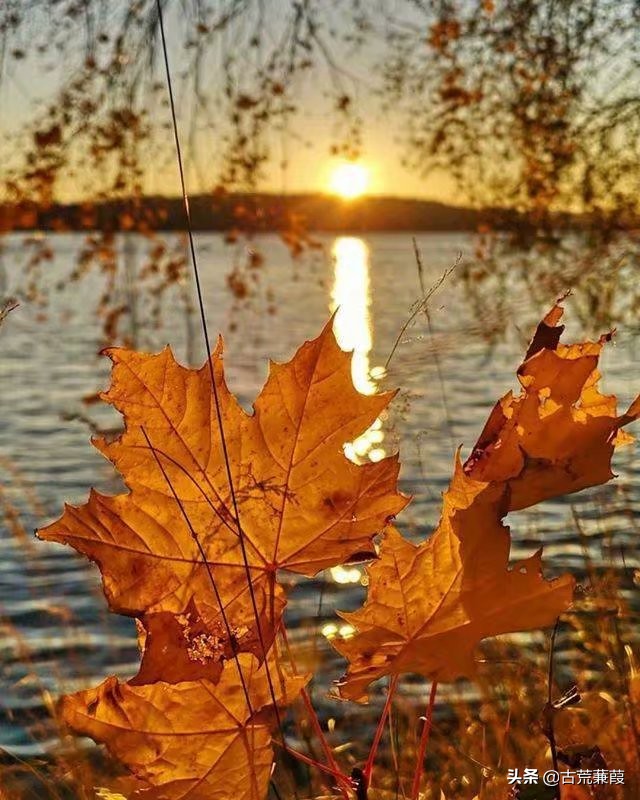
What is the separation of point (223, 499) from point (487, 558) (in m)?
0.15

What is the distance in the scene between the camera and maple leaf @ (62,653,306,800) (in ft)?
2.16

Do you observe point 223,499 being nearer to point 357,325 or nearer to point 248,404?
point 248,404

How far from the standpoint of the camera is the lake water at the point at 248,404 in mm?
1820

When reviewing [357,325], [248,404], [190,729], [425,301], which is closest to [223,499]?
[190,729]

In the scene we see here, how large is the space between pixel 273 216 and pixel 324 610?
230 cm

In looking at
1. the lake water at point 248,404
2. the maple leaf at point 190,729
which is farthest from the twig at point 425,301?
the maple leaf at point 190,729

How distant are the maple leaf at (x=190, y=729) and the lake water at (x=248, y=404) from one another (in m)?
0.16

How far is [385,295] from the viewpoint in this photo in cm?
3109

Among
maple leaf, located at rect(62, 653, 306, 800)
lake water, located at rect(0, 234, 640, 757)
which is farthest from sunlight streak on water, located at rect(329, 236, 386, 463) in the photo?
maple leaf, located at rect(62, 653, 306, 800)

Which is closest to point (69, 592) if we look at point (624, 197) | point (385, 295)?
point (624, 197)

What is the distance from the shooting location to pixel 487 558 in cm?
64

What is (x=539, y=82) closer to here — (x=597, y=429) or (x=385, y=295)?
(x=597, y=429)

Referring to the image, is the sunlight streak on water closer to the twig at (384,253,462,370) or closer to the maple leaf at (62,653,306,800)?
the twig at (384,253,462,370)

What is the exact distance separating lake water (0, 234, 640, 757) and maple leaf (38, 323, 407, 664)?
50 millimetres
